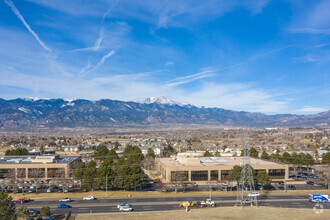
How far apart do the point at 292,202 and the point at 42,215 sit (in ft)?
144

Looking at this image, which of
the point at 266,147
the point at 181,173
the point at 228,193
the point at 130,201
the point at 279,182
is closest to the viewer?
the point at 130,201

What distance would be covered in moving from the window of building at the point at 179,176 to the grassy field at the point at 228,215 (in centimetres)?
1731

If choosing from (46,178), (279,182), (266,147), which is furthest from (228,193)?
(266,147)

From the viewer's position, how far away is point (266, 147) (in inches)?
5531

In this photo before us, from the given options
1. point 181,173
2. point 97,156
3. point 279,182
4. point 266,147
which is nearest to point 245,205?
point 181,173

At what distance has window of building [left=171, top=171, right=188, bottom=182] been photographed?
60.7m

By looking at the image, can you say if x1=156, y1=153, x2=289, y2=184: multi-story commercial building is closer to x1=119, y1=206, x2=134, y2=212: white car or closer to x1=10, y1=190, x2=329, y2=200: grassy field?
x1=10, y1=190, x2=329, y2=200: grassy field

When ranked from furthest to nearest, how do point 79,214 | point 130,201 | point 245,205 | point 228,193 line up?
point 228,193
point 130,201
point 245,205
point 79,214

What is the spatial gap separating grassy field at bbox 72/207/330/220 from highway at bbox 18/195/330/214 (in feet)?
10.3

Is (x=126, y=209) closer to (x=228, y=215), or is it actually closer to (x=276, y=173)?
(x=228, y=215)

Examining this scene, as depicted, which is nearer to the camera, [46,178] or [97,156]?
[46,178]

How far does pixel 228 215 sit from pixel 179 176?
22.0 metres

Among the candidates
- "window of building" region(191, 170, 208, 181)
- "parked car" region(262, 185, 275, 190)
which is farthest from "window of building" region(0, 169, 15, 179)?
"parked car" region(262, 185, 275, 190)

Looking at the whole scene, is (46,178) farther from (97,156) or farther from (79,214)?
(79,214)
